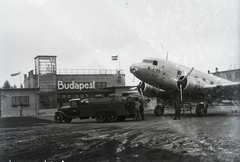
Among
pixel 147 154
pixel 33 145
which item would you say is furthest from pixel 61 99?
pixel 147 154

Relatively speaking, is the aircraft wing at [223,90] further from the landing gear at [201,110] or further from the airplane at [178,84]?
the landing gear at [201,110]

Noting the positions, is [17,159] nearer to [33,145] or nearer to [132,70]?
[33,145]

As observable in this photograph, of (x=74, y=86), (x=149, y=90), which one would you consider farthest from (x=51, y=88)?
(x=149, y=90)

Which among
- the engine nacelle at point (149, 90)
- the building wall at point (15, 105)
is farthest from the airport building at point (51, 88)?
the engine nacelle at point (149, 90)

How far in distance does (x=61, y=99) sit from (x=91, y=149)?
132 ft

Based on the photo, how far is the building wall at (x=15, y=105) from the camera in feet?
136

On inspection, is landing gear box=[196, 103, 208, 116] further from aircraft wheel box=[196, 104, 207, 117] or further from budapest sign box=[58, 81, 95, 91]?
budapest sign box=[58, 81, 95, 91]

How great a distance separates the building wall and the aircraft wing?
1077 inches

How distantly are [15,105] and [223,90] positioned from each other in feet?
98.9

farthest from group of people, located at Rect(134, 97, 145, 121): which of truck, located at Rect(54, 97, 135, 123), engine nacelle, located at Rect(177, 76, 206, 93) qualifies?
engine nacelle, located at Rect(177, 76, 206, 93)

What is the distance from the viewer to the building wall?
41.4 meters

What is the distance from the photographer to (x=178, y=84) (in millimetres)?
21938

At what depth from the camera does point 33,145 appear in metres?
10.4

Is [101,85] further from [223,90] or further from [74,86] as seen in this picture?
[223,90]
